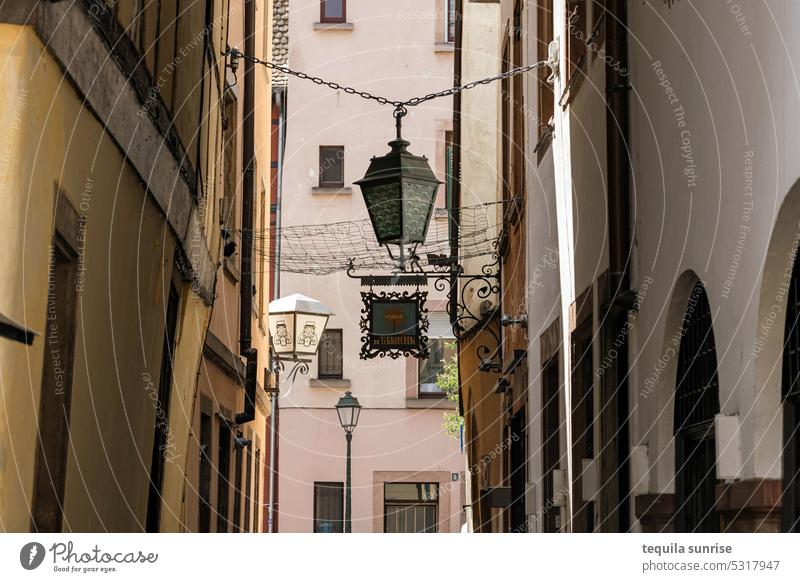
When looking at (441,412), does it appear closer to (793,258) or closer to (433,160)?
(433,160)

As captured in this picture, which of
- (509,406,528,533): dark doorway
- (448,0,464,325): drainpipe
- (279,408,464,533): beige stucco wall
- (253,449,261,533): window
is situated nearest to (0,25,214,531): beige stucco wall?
(509,406,528,533): dark doorway

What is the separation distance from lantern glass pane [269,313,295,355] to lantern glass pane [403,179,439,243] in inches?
216

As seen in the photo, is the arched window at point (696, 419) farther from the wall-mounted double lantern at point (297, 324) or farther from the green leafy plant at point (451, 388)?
the green leafy plant at point (451, 388)

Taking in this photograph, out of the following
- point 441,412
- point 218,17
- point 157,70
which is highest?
point 218,17

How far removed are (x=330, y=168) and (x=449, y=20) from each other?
270 cm

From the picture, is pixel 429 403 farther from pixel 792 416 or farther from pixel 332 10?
pixel 792 416

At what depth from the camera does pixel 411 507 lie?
2391 centimetres

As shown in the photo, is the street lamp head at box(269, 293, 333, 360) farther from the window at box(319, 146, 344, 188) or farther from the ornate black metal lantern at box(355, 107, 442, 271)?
the window at box(319, 146, 344, 188)

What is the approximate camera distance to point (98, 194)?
6.88m

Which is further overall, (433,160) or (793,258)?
(433,160)

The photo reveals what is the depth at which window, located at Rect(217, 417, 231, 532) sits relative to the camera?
47.4 ft

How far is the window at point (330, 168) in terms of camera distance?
22344mm

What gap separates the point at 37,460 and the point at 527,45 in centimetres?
729
